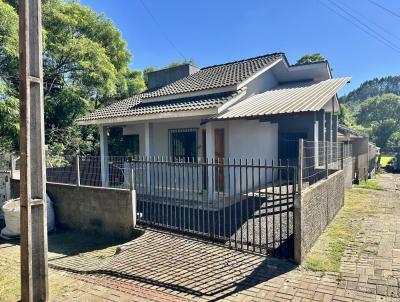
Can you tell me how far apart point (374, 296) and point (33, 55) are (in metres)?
5.94

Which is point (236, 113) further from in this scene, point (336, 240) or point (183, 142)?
point (336, 240)

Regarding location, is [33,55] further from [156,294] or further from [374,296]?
[374,296]

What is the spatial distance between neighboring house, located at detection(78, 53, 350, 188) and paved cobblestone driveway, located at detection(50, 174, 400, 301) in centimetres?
428

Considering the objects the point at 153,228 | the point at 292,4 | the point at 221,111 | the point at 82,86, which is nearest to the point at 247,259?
the point at 153,228

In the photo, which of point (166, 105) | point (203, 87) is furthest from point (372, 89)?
point (166, 105)

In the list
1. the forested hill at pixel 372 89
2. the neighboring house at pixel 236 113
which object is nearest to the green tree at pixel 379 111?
the forested hill at pixel 372 89

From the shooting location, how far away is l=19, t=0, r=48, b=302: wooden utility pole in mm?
4195

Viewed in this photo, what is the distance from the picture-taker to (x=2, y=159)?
12219 millimetres

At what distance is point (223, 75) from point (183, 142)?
3740mm

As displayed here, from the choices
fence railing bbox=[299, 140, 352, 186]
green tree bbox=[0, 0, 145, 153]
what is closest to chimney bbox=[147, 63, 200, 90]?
green tree bbox=[0, 0, 145, 153]

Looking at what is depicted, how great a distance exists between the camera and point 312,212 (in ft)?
20.9

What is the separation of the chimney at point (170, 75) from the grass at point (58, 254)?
11469mm

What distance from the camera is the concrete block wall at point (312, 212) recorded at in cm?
549

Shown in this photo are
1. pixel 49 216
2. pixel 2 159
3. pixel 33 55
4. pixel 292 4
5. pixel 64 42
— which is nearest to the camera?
pixel 33 55
